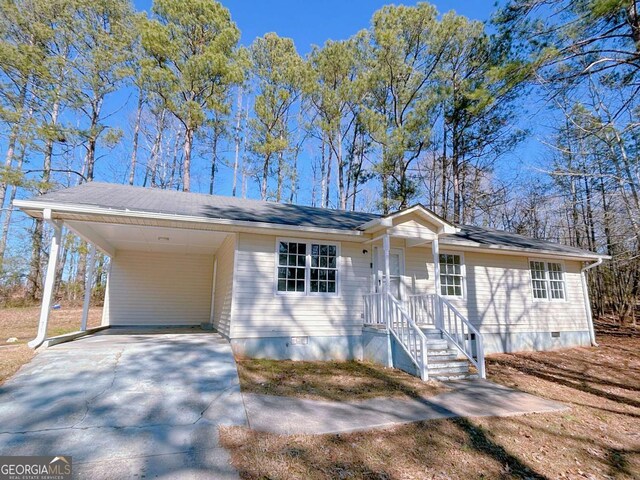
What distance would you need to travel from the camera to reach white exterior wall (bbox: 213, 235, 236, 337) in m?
7.76

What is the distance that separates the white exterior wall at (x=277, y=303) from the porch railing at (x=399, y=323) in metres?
0.38

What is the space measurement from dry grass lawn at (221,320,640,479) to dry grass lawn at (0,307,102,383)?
405cm

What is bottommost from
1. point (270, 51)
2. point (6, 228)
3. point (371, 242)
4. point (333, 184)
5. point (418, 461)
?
point (418, 461)

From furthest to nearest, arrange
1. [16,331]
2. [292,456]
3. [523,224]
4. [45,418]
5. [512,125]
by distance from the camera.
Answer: [523,224]
[512,125]
[16,331]
[45,418]
[292,456]

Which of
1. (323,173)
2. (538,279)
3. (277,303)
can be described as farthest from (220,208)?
(323,173)

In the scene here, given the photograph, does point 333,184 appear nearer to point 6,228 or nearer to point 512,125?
point 512,125

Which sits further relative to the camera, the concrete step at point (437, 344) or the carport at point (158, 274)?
the carport at point (158, 274)

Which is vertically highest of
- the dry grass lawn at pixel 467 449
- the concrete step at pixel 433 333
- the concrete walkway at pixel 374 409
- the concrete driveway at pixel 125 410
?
the concrete step at pixel 433 333

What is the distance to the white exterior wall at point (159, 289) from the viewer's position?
10.6 meters

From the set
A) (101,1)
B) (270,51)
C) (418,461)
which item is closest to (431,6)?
(270,51)

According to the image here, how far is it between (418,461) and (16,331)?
12.4 metres

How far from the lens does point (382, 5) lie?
55.3 feet

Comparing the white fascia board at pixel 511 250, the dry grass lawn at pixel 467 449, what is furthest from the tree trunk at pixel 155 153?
the dry grass lawn at pixel 467 449

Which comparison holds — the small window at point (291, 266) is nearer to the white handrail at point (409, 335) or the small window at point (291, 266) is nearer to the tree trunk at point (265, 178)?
the white handrail at point (409, 335)
